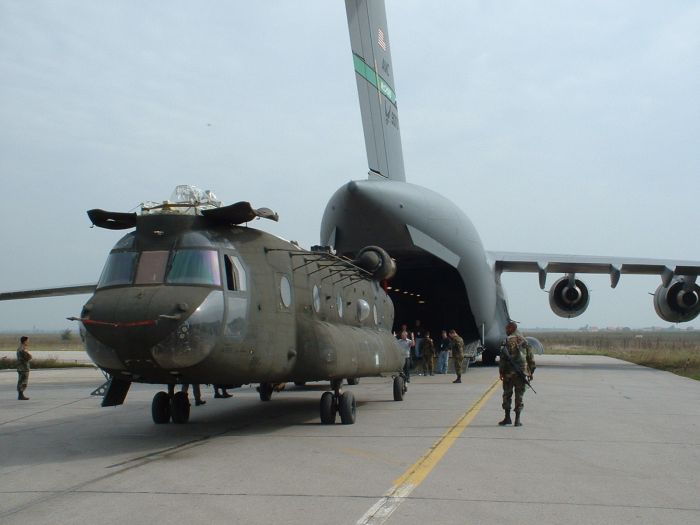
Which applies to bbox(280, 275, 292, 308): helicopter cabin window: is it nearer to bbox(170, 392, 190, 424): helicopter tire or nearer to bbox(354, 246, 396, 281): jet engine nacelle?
bbox(170, 392, 190, 424): helicopter tire

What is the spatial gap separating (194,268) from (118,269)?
1.05 m

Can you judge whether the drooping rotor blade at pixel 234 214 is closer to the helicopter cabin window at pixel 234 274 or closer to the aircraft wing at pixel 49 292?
the helicopter cabin window at pixel 234 274

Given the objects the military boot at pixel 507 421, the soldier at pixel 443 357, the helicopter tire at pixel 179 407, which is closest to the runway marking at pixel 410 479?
the military boot at pixel 507 421

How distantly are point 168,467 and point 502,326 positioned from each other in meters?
22.2

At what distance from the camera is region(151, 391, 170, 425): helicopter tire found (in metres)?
11.6

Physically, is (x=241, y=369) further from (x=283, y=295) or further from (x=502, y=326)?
(x=502, y=326)

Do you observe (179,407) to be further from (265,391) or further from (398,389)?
(398,389)

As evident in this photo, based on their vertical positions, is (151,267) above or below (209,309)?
above

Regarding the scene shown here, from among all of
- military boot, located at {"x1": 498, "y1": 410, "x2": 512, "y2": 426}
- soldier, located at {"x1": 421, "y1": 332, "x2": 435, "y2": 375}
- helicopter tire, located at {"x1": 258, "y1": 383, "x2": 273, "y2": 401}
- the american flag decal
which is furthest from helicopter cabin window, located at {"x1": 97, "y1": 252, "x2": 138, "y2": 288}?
soldier, located at {"x1": 421, "y1": 332, "x2": 435, "y2": 375}

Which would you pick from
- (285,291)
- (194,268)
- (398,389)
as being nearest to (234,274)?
(194,268)

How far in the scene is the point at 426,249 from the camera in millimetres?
21422

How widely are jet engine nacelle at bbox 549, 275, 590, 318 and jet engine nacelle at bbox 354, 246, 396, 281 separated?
1689 centimetres

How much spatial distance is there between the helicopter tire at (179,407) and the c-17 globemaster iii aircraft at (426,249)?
9262 mm

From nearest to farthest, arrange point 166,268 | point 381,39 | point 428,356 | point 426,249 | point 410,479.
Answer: point 410,479, point 166,268, point 426,249, point 381,39, point 428,356
